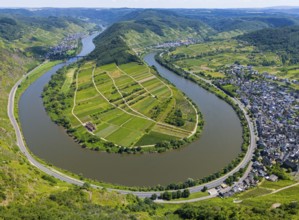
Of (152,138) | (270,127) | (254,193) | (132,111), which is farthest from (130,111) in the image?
(254,193)

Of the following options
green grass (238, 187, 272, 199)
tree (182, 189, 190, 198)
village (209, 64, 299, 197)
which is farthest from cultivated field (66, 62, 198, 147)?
green grass (238, 187, 272, 199)

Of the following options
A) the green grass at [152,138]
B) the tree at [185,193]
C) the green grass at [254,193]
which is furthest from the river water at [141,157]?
the green grass at [254,193]

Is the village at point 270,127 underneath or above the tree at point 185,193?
above

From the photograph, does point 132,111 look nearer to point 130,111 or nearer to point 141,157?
point 130,111

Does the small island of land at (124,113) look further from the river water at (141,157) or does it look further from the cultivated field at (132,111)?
the river water at (141,157)

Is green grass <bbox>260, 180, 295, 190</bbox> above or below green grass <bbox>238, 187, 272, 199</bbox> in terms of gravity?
above

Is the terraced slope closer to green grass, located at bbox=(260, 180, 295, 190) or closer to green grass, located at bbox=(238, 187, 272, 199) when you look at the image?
green grass, located at bbox=(260, 180, 295, 190)
